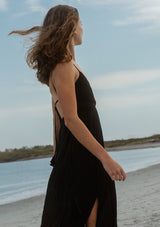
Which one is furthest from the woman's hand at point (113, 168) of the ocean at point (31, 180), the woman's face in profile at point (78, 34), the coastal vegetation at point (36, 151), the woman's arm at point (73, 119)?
the coastal vegetation at point (36, 151)

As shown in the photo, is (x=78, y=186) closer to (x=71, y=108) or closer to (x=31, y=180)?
(x=71, y=108)

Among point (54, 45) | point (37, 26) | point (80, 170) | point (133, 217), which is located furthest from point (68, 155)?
point (133, 217)

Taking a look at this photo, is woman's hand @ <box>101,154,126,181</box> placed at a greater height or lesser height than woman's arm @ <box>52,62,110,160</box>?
lesser

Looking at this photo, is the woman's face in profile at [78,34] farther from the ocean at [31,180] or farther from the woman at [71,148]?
the ocean at [31,180]

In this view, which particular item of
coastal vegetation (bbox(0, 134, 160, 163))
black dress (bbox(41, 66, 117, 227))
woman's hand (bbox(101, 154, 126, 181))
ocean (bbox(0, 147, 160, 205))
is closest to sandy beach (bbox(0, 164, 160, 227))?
ocean (bbox(0, 147, 160, 205))

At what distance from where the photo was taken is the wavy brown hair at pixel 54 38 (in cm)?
181

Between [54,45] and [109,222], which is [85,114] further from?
[109,222]

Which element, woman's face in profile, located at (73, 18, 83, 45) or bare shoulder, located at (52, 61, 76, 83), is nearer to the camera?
bare shoulder, located at (52, 61, 76, 83)

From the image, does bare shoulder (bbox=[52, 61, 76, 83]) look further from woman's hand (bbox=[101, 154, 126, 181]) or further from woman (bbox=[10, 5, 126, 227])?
woman's hand (bbox=[101, 154, 126, 181])

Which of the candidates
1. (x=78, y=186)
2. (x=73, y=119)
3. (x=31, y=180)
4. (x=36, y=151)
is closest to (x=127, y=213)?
(x=78, y=186)

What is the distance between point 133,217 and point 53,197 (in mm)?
3589

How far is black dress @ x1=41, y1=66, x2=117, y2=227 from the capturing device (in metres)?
1.81

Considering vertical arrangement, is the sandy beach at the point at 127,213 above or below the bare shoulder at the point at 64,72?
below

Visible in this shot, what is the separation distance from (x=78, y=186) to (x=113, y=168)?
207 mm
